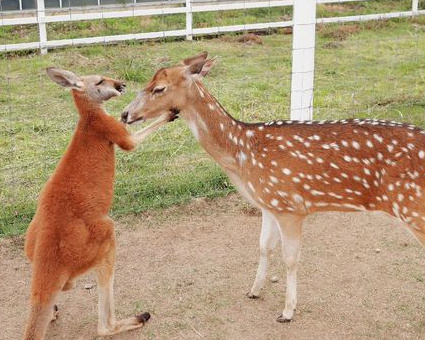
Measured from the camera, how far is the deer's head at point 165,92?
5.04m

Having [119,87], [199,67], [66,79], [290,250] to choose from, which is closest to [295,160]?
[290,250]

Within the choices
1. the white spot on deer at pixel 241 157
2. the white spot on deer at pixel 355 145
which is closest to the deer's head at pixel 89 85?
the white spot on deer at pixel 241 157

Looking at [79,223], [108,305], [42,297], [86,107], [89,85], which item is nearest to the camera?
[42,297]

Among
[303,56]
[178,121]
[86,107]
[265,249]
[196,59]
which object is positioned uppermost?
[196,59]

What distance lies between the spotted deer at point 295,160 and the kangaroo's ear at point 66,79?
42 cm

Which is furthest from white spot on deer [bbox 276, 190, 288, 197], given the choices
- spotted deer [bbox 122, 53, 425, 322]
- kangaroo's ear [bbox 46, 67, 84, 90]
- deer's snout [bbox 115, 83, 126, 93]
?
kangaroo's ear [bbox 46, 67, 84, 90]

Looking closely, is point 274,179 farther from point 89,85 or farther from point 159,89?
point 89,85

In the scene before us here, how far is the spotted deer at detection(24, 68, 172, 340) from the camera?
420 centimetres

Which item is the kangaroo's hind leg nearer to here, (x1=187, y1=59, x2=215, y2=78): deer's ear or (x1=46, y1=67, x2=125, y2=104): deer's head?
(x1=46, y1=67, x2=125, y2=104): deer's head

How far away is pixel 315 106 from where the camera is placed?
9344mm

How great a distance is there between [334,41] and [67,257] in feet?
34.2

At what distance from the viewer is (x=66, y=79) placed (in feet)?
16.8

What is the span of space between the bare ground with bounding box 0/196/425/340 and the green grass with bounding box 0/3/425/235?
535 millimetres

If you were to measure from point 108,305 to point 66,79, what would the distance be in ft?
5.34
